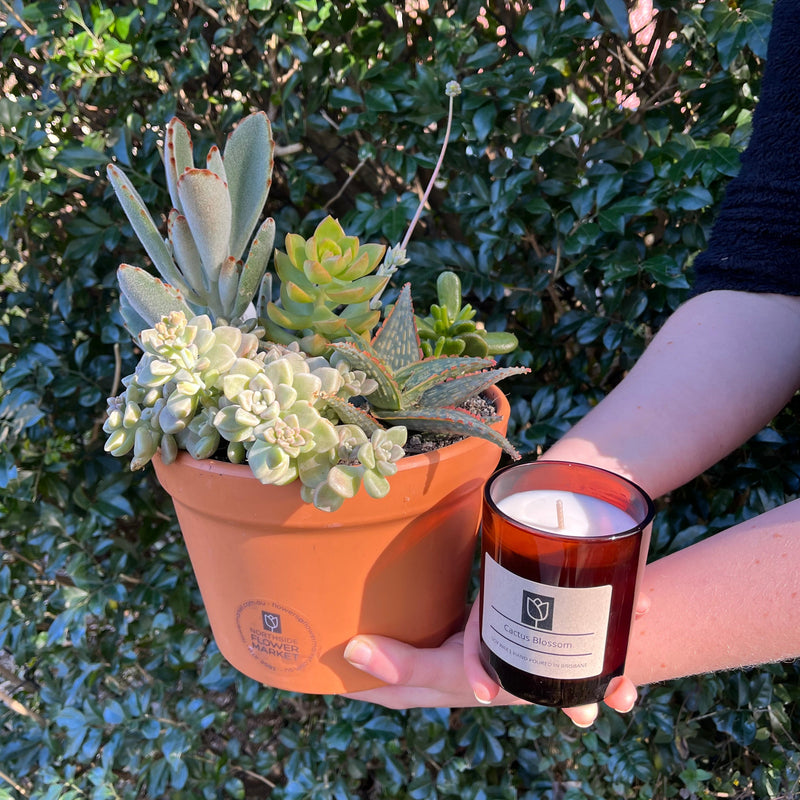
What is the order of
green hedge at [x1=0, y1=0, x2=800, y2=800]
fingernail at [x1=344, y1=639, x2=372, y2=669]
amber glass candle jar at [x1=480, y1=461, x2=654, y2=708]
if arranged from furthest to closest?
green hedge at [x1=0, y1=0, x2=800, y2=800] < fingernail at [x1=344, y1=639, x2=372, y2=669] < amber glass candle jar at [x1=480, y1=461, x2=654, y2=708]

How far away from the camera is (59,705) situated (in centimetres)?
121

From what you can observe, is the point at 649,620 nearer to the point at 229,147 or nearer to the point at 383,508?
the point at 383,508

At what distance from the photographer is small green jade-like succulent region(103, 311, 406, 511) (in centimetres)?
48

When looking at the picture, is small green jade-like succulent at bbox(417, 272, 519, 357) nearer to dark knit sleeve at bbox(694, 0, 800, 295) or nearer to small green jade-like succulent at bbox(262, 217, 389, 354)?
small green jade-like succulent at bbox(262, 217, 389, 354)

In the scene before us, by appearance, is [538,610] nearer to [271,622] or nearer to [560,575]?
[560,575]

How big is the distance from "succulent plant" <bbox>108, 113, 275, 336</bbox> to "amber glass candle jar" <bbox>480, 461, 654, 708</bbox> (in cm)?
29

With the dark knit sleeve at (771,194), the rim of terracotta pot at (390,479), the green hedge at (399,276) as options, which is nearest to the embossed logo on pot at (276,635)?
the rim of terracotta pot at (390,479)

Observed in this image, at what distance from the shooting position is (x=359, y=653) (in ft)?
1.97

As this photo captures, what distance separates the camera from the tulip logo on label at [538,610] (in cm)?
49

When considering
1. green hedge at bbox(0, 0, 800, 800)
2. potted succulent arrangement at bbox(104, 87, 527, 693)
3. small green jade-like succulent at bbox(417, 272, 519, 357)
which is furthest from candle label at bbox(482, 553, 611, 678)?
green hedge at bbox(0, 0, 800, 800)

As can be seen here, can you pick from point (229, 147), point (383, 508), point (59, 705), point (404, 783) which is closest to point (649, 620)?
point (383, 508)

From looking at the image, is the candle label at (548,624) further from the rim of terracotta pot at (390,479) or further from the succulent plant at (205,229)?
the succulent plant at (205,229)

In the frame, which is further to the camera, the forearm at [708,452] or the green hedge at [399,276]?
the green hedge at [399,276]

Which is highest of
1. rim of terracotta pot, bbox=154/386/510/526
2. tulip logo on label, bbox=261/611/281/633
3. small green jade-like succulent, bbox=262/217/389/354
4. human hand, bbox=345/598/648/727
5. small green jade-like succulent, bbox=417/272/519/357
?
small green jade-like succulent, bbox=262/217/389/354
